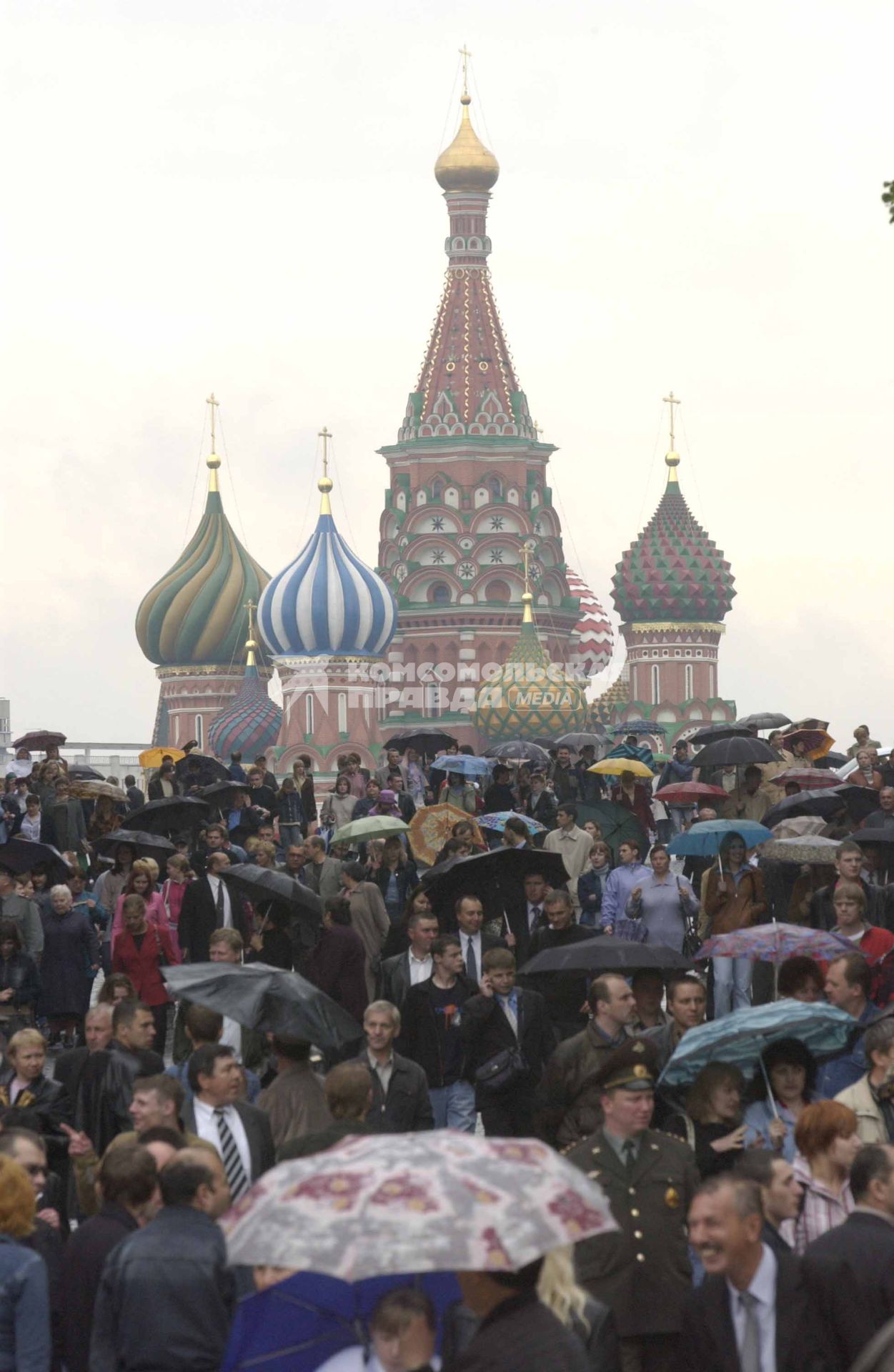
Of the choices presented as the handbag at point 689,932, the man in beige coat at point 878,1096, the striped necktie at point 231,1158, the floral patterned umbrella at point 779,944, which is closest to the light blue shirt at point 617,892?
the handbag at point 689,932

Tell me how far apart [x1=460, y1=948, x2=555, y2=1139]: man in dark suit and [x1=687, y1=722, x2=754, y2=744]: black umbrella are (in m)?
13.4

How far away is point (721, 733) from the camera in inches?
1018

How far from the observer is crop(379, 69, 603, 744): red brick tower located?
87.1 metres

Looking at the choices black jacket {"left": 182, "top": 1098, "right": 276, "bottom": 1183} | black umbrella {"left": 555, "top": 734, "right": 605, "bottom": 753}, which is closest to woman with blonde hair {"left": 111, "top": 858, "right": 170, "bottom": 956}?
black jacket {"left": 182, "top": 1098, "right": 276, "bottom": 1183}

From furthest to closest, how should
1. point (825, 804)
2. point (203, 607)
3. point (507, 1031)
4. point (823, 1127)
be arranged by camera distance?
1. point (203, 607)
2. point (825, 804)
3. point (507, 1031)
4. point (823, 1127)

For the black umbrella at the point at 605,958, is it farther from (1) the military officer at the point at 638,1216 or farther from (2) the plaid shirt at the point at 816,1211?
(2) the plaid shirt at the point at 816,1211

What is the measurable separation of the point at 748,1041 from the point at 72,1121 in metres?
2.52

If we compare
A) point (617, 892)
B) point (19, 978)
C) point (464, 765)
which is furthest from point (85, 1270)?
point (464, 765)

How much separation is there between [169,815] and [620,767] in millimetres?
5732

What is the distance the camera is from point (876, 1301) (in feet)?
22.3

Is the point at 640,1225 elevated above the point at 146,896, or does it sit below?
below

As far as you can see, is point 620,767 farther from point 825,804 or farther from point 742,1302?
point 742,1302

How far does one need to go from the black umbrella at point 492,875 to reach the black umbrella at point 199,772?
31.4 ft

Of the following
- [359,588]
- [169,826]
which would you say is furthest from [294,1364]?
[359,588]
